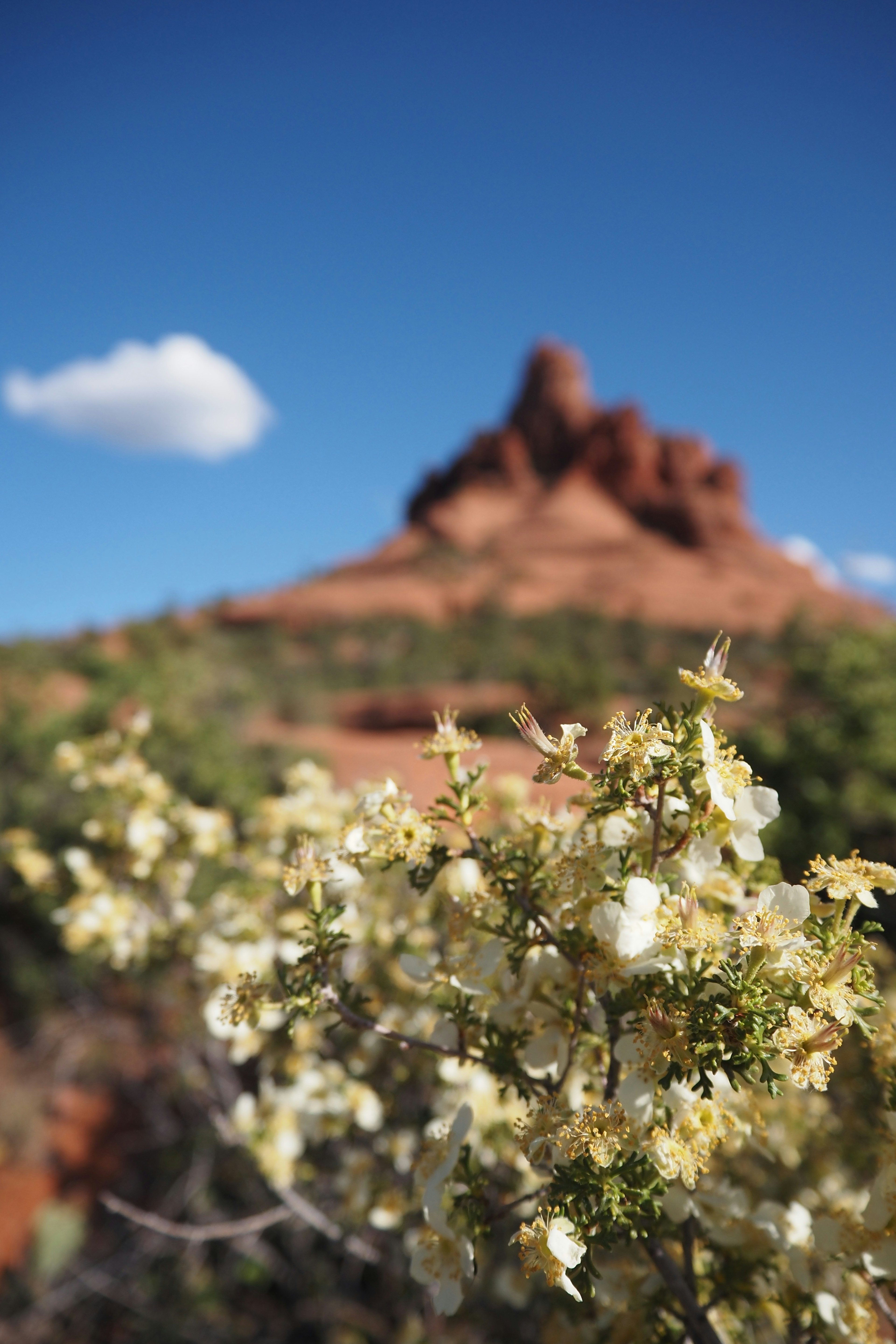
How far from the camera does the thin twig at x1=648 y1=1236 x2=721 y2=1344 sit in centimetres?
133

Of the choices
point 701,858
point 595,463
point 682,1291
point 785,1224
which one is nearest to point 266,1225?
point 682,1291

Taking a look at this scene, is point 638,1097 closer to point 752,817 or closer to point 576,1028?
point 576,1028

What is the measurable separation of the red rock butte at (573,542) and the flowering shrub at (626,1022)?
3059 centimetres

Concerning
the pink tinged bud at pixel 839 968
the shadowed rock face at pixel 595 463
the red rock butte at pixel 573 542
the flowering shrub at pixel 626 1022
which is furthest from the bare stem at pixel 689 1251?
the shadowed rock face at pixel 595 463

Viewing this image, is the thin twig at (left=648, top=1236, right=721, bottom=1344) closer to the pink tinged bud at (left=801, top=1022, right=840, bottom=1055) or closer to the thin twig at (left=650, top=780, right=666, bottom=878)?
the pink tinged bud at (left=801, top=1022, right=840, bottom=1055)

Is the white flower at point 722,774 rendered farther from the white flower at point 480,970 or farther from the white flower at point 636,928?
the white flower at point 480,970

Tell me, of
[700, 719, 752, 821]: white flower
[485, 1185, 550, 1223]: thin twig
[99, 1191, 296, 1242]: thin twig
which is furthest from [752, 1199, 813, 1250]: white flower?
[99, 1191, 296, 1242]: thin twig

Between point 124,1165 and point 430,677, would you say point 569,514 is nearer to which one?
point 430,677

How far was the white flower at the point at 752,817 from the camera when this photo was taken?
45.1 inches

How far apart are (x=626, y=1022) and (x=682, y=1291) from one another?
58 centimetres

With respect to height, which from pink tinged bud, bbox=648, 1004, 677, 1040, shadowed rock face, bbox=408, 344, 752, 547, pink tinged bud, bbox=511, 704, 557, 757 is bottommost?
pink tinged bud, bbox=648, 1004, 677, 1040

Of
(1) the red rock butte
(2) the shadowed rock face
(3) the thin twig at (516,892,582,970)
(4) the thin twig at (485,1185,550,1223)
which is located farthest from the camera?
(2) the shadowed rock face

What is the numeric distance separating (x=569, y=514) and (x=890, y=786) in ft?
194

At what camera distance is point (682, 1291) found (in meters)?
1.34
